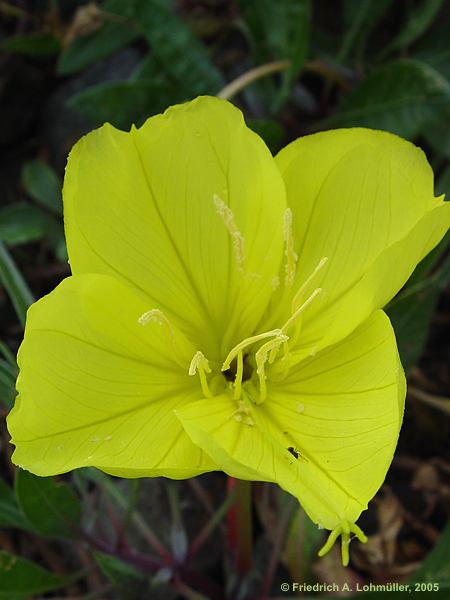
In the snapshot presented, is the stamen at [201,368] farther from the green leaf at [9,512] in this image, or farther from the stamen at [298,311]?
the green leaf at [9,512]

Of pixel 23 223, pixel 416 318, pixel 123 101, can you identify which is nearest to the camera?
pixel 416 318

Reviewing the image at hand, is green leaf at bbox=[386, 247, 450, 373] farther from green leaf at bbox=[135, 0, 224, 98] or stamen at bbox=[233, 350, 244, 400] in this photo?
green leaf at bbox=[135, 0, 224, 98]

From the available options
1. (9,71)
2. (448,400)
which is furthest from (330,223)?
(9,71)

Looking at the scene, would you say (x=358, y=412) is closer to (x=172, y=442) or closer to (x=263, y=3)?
(x=172, y=442)

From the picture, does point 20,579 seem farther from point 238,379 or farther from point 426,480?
point 426,480

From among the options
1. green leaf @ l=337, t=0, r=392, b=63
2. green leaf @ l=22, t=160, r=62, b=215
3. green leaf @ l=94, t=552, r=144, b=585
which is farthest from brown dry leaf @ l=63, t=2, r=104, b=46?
green leaf @ l=94, t=552, r=144, b=585

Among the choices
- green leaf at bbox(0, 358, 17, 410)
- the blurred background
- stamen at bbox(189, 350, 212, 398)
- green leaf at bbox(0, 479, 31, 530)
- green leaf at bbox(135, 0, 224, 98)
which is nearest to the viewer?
stamen at bbox(189, 350, 212, 398)

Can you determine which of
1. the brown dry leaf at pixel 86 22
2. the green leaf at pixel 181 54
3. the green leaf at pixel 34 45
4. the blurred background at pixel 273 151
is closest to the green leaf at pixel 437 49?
the blurred background at pixel 273 151

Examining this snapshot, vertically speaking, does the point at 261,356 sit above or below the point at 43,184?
above

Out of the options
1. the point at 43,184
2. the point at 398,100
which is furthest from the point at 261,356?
the point at 43,184
